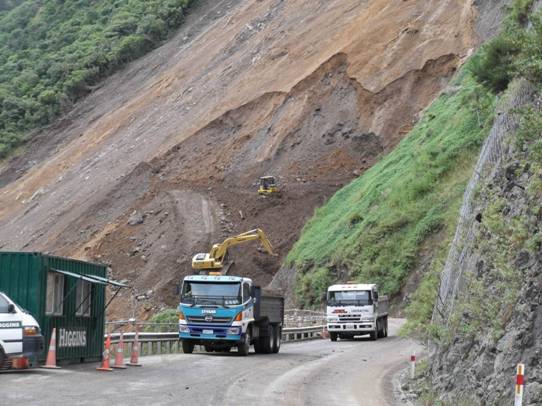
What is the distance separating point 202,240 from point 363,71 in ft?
55.2

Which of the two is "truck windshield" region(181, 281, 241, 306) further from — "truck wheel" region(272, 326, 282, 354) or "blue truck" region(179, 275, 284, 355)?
"truck wheel" region(272, 326, 282, 354)

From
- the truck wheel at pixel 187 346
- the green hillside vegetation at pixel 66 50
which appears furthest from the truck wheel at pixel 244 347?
the green hillside vegetation at pixel 66 50

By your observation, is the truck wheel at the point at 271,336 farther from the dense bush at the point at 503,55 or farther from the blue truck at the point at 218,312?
the dense bush at the point at 503,55

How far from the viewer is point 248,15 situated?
79812 millimetres

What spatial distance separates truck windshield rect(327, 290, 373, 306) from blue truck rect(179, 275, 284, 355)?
31.9ft

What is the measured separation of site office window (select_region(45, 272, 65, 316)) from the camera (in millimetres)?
21094

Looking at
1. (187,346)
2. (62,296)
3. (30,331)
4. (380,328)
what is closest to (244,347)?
(187,346)

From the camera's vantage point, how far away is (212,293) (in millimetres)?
28000

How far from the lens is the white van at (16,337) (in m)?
18.1

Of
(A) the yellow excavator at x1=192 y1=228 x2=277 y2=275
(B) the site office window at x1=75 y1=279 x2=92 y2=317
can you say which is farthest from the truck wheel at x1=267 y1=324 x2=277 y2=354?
(B) the site office window at x1=75 y1=279 x2=92 y2=317

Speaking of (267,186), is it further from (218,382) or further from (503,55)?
(218,382)

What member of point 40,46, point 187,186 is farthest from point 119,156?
point 40,46

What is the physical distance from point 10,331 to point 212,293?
10.4 metres

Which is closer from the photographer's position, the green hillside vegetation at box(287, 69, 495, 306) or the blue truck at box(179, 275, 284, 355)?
the blue truck at box(179, 275, 284, 355)
